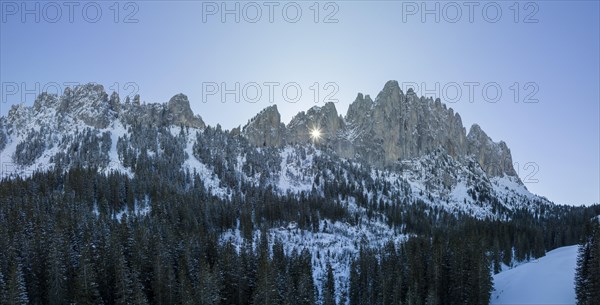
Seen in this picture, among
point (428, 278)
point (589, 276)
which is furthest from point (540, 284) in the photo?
point (589, 276)

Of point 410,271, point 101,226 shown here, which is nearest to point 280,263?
point 410,271

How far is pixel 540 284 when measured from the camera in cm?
7775

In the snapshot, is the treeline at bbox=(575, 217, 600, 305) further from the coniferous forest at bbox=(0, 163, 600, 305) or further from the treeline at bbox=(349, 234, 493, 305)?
the treeline at bbox=(349, 234, 493, 305)

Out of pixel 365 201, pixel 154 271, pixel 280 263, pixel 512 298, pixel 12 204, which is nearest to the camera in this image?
pixel 154 271

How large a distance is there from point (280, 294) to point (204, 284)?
44.2 feet

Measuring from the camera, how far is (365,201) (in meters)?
187

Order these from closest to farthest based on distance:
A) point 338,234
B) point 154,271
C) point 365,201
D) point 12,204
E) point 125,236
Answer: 1. point 154,271
2. point 125,236
3. point 12,204
4. point 338,234
5. point 365,201

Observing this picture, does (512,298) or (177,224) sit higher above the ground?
(177,224)

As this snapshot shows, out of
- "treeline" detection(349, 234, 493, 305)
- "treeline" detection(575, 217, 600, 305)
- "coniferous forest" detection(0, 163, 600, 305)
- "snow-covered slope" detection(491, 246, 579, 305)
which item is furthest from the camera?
"snow-covered slope" detection(491, 246, 579, 305)

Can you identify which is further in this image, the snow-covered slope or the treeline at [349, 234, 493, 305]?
the snow-covered slope

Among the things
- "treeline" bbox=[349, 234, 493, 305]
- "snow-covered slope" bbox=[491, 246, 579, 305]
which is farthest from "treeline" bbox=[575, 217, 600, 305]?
"treeline" bbox=[349, 234, 493, 305]

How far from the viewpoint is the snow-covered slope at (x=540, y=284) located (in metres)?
71.6

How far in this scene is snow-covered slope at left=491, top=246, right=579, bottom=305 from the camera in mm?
71562

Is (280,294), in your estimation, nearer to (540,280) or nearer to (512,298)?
(512,298)
